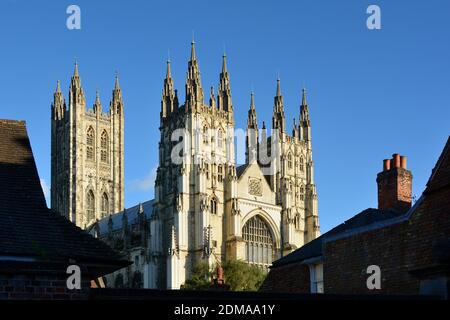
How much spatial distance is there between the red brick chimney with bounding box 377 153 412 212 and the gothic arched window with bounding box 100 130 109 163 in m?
84.1

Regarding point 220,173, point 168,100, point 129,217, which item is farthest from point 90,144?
point 220,173

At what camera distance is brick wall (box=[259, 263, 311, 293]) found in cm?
2248

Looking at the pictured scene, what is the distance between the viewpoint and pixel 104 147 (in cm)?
10731

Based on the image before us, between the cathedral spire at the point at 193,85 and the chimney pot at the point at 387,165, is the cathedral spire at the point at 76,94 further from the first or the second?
the chimney pot at the point at 387,165

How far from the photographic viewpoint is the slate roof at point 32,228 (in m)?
13.1

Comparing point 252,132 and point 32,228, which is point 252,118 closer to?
point 252,132

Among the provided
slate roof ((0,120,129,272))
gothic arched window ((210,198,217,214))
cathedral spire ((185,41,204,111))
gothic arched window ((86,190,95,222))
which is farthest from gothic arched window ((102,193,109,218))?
slate roof ((0,120,129,272))

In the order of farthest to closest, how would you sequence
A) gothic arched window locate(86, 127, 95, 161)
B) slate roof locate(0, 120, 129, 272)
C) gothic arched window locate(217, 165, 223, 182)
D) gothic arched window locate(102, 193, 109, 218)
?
gothic arched window locate(86, 127, 95, 161), gothic arched window locate(102, 193, 109, 218), gothic arched window locate(217, 165, 223, 182), slate roof locate(0, 120, 129, 272)

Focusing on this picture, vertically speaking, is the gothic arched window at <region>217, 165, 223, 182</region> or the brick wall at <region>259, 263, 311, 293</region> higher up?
the gothic arched window at <region>217, 165, 223, 182</region>

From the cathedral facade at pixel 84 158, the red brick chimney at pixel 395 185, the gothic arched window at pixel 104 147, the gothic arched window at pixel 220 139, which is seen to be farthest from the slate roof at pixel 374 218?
the gothic arched window at pixel 104 147

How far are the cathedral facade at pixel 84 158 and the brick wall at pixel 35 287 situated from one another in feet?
294

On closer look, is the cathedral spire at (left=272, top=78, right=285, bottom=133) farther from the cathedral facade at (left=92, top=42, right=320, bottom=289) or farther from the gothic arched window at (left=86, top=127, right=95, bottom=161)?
the gothic arched window at (left=86, top=127, right=95, bottom=161)

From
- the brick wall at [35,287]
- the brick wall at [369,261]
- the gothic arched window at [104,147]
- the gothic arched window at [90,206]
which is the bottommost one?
the brick wall at [35,287]

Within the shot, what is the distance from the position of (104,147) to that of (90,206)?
27.1 ft
